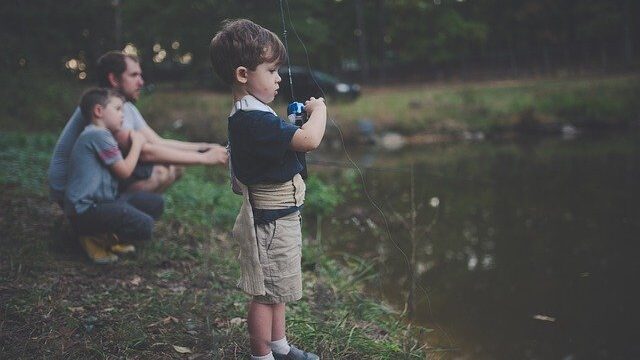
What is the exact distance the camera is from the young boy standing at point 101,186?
3.32 metres

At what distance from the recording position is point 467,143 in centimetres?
1377

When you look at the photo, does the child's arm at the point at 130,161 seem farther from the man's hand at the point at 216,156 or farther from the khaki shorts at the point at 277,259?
the khaki shorts at the point at 277,259

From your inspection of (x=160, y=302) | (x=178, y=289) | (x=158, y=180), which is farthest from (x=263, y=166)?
(x=158, y=180)

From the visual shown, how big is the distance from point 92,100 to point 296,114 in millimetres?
1817

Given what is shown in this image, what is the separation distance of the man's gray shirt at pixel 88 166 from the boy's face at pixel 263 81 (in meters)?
1.59

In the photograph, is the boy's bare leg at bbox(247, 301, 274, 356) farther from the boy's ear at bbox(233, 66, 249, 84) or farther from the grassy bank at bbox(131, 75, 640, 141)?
the grassy bank at bbox(131, 75, 640, 141)

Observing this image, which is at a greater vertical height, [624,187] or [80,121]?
[80,121]

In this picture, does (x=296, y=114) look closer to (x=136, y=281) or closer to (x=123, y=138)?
(x=136, y=281)

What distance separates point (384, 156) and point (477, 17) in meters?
17.4

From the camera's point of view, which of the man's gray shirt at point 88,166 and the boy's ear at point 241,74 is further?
the man's gray shirt at point 88,166

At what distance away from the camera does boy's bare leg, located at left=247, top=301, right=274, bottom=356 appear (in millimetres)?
2186

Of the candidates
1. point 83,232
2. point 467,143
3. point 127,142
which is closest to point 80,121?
point 127,142

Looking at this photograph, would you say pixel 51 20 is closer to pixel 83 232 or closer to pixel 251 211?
pixel 83 232

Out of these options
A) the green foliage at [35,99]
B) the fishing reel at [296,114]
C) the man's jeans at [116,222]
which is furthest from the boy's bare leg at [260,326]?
the green foliage at [35,99]
